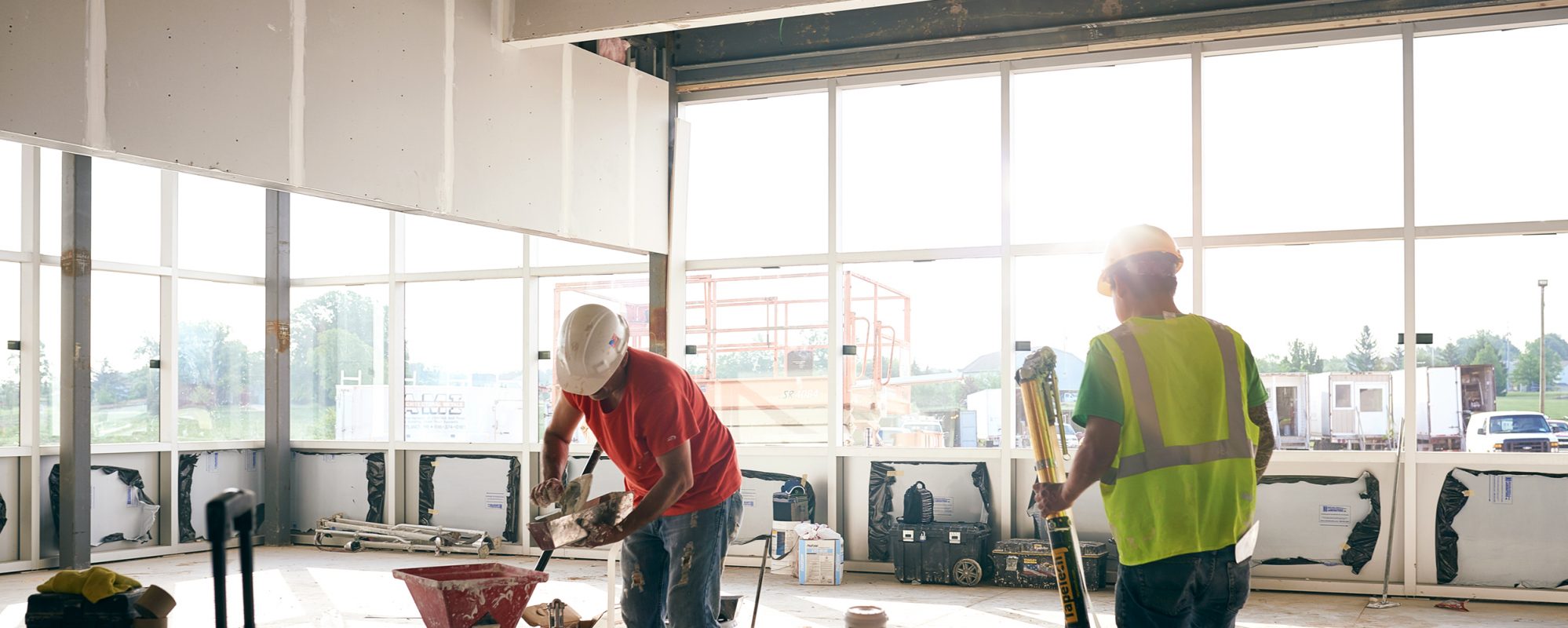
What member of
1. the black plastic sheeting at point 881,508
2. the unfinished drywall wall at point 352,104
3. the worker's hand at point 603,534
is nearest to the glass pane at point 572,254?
the unfinished drywall wall at point 352,104

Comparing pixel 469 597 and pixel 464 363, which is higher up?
pixel 464 363

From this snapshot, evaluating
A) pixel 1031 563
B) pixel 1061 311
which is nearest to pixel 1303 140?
pixel 1061 311

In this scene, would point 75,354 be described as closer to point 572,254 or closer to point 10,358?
point 10,358

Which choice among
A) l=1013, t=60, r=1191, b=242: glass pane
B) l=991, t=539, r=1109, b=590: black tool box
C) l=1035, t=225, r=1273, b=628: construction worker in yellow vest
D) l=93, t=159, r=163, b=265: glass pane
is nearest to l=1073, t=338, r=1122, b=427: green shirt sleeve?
l=1035, t=225, r=1273, b=628: construction worker in yellow vest

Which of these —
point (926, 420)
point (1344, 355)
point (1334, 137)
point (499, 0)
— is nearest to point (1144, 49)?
point (1334, 137)

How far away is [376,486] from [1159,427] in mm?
8473

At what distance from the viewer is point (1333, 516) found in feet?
23.7

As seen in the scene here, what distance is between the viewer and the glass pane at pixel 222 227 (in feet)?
31.8

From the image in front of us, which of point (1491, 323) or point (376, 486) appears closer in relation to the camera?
point (1491, 323)

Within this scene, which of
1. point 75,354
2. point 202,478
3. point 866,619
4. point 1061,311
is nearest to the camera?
point 866,619

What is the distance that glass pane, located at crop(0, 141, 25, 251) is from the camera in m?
8.35

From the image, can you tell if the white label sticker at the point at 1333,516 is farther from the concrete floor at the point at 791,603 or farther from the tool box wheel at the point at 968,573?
the tool box wheel at the point at 968,573

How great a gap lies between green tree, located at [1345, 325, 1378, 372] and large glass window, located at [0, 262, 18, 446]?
898 cm

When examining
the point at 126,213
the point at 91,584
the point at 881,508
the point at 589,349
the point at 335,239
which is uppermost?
the point at 126,213
